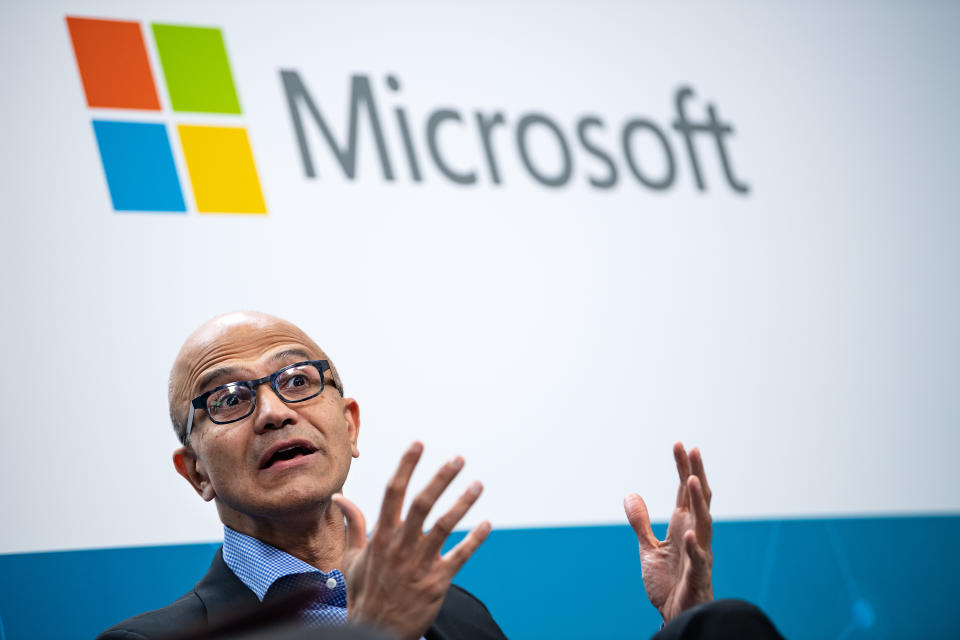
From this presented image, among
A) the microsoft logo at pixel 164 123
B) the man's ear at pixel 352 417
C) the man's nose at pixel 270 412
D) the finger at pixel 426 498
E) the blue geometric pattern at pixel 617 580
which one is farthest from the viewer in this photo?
the microsoft logo at pixel 164 123

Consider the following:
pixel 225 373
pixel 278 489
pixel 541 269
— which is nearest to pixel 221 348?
pixel 225 373

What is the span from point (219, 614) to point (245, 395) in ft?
1.31

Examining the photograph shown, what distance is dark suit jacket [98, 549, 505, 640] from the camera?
1.45 meters

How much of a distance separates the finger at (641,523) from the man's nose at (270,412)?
0.66 m

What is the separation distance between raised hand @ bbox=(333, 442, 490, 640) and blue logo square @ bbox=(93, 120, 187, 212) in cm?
140

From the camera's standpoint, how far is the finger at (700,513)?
153cm

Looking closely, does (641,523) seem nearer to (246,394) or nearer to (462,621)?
(462,621)

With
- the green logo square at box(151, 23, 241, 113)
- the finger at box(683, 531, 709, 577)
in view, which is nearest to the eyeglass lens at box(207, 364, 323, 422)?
the finger at box(683, 531, 709, 577)

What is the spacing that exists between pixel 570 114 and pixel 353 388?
3.84 ft

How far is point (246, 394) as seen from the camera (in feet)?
5.62

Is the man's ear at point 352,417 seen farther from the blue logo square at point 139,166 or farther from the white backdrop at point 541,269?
the blue logo square at point 139,166

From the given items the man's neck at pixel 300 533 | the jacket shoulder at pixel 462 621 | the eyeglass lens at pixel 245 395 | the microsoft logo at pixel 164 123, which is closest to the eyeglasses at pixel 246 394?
the eyeglass lens at pixel 245 395

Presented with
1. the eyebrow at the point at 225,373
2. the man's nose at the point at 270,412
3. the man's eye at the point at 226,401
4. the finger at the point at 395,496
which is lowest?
the finger at the point at 395,496

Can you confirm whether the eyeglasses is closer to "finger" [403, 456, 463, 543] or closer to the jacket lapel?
the jacket lapel
